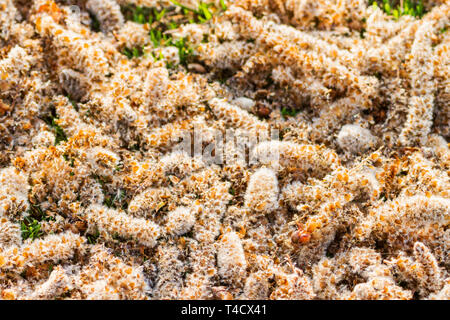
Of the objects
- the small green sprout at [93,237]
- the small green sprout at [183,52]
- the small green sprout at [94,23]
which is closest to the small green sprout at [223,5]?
the small green sprout at [183,52]

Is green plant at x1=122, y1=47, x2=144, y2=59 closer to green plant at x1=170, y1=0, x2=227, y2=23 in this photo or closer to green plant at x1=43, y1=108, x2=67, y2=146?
green plant at x1=170, y1=0, x2=227, y2=23

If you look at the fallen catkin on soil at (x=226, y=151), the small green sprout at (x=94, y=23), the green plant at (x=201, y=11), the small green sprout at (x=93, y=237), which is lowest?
the small green sprout at (x=93, y=237)

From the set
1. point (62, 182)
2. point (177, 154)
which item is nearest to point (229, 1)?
point (177, 154)

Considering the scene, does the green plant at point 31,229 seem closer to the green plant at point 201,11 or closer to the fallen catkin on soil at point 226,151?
the fallen catkin on soil at point 226,151

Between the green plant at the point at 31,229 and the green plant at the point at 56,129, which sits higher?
the green plant at the point at 56,129

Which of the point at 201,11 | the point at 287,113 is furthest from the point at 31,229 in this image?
the point at 201,11

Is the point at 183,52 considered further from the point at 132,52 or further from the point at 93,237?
the point at 93,237

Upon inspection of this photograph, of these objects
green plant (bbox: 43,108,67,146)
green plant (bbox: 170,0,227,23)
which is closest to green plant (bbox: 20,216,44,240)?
green plant (bbox: 43,108,67,146)
